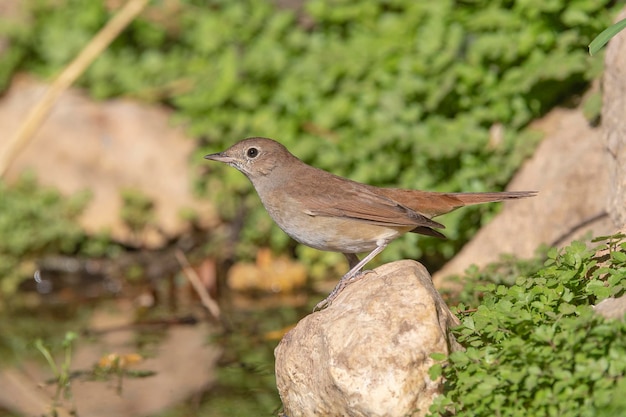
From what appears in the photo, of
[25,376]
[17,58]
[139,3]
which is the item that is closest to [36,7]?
[17,58]

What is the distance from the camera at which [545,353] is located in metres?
3.75

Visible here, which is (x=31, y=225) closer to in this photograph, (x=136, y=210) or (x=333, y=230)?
(x=136, y=210)

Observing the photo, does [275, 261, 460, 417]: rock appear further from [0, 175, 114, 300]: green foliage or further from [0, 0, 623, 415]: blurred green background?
[0, 175, 114, 300]: green foliage

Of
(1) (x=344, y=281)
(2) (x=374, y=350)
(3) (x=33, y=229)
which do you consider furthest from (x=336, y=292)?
(3) (x=33, y=229)

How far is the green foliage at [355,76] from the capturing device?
7137 millimetres

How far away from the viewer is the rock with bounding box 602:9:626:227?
5.30 meters

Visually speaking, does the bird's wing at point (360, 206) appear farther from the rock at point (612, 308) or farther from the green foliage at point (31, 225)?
the green foliage at point (31, 225)

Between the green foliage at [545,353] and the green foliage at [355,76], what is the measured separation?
2818 millimetres

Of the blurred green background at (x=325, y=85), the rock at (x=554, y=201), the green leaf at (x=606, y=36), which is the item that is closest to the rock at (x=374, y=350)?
the green leaf at (x=606, y=36)

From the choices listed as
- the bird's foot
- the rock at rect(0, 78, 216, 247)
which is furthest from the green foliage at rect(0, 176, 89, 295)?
the bird's foot

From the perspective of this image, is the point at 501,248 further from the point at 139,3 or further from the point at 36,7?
the point at 36,7

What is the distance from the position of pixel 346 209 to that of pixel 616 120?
66.3 inches

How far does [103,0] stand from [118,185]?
87.4 inches

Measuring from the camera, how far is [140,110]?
9234 millimetres
